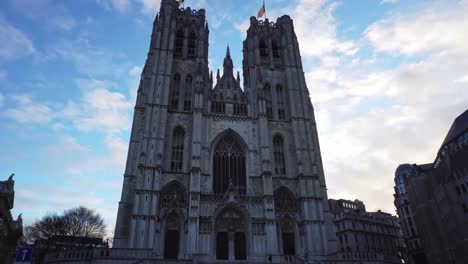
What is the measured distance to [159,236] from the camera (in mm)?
28031

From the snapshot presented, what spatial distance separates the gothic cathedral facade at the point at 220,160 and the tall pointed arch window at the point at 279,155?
113 millimetres

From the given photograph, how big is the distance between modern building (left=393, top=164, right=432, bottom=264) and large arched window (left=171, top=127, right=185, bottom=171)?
109 ft

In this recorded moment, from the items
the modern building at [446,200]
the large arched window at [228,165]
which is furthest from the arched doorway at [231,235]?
the modern building at [446,200]

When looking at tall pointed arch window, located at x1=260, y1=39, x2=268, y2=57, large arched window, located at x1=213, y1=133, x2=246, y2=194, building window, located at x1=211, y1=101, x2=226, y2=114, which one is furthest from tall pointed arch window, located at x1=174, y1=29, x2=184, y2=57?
large arched window, located at x1=213, y1=133, x2=246, y2=194

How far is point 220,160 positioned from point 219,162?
254 mm

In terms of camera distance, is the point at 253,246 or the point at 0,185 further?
the point at 253,246

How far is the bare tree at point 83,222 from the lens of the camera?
46406 mm

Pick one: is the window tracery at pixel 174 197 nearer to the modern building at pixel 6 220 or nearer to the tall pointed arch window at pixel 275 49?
the modern building at pixel 6 220

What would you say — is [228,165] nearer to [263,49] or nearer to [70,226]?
[263,49]

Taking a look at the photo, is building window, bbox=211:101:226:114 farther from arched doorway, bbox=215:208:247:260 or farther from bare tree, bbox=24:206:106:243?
bare tree, bbox=24:206:106:243

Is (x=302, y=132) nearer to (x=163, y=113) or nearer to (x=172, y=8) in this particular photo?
(x=163, y=113)

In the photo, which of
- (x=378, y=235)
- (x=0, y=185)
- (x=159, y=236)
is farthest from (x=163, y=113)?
(x=378, y=235)

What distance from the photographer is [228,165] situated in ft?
109

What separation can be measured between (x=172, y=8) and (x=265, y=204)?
89.2ft
